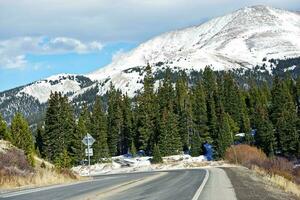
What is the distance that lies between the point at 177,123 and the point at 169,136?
27.5ft

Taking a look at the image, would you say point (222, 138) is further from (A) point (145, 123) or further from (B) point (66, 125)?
(B) point (66, 125)

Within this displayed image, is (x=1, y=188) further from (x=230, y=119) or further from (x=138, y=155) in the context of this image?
(x=230, y=119)

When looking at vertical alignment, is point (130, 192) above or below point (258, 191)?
above

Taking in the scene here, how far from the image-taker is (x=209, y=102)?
408ft

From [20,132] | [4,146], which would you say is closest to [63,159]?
[20,132]

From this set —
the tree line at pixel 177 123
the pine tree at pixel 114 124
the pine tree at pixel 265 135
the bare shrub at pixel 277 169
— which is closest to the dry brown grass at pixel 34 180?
the bare shrub at pixel 277 169

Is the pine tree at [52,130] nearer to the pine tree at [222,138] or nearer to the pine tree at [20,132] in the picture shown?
the pine tree at [20,132]

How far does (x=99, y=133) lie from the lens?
112 metres

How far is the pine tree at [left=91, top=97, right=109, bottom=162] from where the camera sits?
106 metres

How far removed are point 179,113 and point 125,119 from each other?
1361 centimetres

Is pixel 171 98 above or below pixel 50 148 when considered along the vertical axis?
above

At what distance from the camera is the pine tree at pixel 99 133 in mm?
106025

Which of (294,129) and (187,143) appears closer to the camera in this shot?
(294,129)

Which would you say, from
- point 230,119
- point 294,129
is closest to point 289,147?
point 294,129
